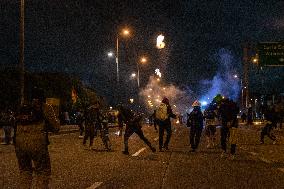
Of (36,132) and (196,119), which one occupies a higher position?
(196,119)

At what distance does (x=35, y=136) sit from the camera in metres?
7.55

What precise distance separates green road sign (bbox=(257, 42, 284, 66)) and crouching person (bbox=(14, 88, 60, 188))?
38.3m

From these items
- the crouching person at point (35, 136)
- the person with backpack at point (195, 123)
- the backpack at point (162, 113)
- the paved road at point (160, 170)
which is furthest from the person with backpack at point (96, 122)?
the crouching person at point (35, 136)

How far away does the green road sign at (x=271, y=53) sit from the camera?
146 feet

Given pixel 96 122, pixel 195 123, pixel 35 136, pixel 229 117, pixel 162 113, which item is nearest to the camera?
pixel 35 136

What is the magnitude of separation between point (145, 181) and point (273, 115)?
13686mm

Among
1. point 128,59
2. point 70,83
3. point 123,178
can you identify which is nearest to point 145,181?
point 123,178

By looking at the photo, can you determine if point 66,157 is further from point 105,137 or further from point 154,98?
point 154,98

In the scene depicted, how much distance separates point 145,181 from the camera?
36.3 feet

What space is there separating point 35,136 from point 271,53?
3887 centimetres

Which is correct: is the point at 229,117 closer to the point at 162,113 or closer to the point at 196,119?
the point at 196,119

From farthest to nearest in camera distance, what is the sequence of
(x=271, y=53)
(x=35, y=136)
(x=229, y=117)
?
1. (x=271, y=53)
2. (x=229, y=117)
3. (x=35, y=136)

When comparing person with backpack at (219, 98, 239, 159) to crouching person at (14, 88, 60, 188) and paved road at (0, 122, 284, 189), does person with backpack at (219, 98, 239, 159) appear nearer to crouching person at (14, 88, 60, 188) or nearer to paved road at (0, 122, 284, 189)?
paved road at (0, 122, 284, 189)

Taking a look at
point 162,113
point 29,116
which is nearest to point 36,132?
point 29,116
